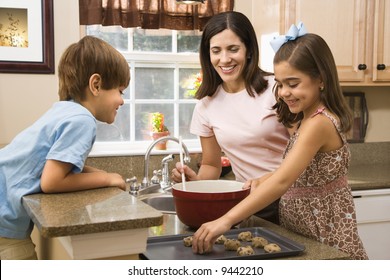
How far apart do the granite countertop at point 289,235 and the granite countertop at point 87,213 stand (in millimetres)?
343

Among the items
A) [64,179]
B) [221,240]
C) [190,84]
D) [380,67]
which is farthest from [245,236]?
[380,67]

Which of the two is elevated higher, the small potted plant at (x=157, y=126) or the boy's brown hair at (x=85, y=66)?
the boy's brown hair at (x=85, y=66)

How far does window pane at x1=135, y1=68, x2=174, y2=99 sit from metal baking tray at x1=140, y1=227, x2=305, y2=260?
5.70ft

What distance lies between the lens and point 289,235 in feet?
4.33

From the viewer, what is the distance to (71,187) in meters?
1.11

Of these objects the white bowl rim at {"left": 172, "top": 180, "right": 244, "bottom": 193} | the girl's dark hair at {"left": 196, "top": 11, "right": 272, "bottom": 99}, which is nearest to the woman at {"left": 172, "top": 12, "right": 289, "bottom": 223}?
the girl's dark hair at {"left": 196, "top": 11, "right": 272, "bottom": 99}

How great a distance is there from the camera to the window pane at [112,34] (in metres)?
2.76

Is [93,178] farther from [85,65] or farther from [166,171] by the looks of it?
[166,171]

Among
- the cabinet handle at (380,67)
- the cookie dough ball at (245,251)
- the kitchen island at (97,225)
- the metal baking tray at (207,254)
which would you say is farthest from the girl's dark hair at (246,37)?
the cabinet handle at (380,67)

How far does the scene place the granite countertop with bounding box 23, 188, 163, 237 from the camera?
83 cm

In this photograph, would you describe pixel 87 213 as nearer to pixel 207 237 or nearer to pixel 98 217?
pixel 98 217

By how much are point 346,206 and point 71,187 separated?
0.78 m

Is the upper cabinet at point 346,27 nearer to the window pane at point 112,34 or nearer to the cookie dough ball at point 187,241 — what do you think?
the window pane at point 112,34
